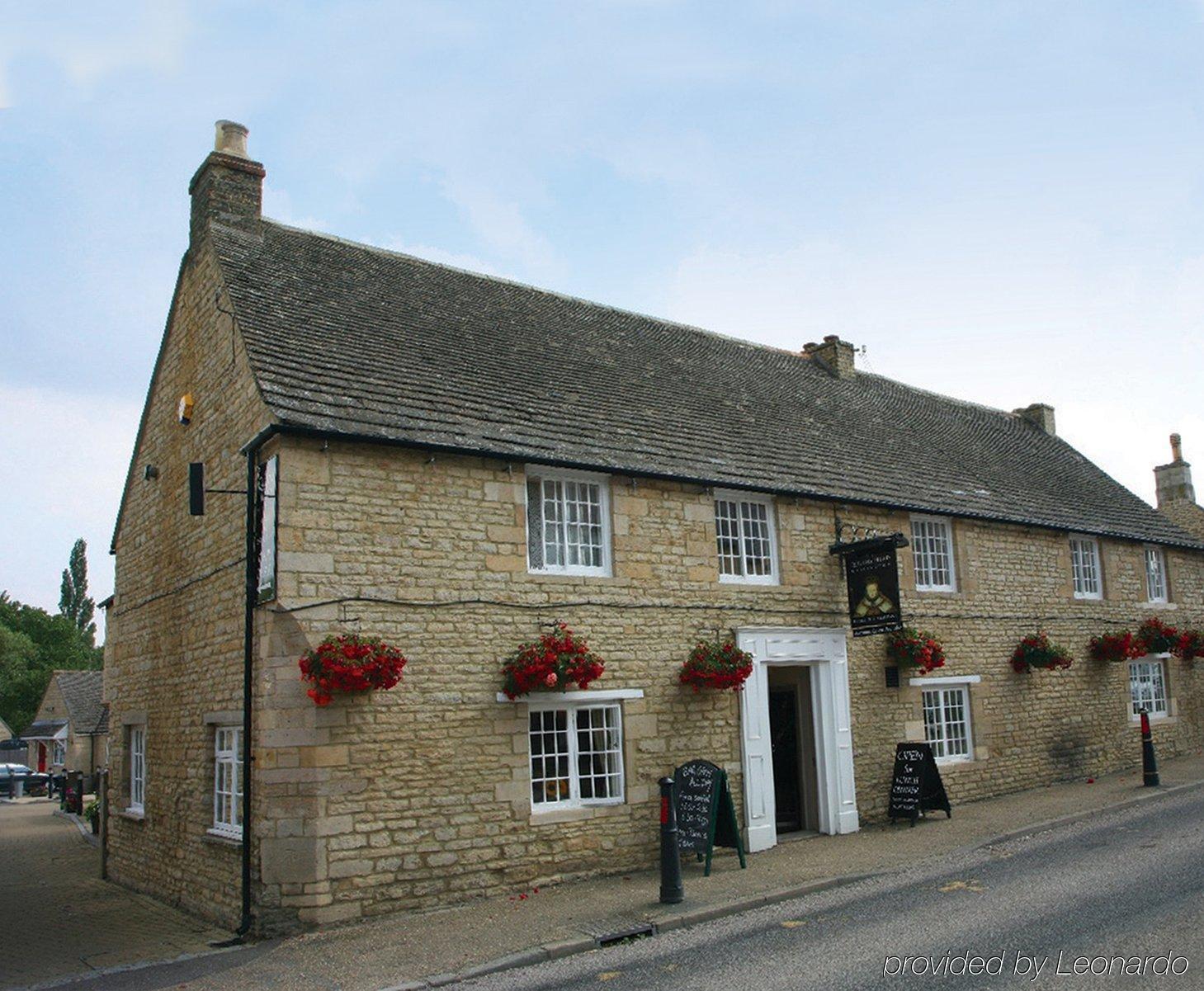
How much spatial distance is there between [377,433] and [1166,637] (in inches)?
666

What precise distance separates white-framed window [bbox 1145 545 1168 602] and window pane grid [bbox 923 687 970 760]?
25.4ft

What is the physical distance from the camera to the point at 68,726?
4506 cm

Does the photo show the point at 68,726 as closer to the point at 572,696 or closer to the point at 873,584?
the point at 572,696

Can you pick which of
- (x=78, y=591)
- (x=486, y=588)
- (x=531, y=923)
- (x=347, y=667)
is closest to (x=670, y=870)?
(x=531, y=923)

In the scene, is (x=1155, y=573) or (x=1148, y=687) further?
(x=1155, y=573)

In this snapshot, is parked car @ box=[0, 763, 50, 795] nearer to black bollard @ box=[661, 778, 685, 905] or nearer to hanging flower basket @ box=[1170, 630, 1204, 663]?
black bollard @ box=[661, 778, 685, 905]

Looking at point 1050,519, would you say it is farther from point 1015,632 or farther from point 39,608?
point 39,608

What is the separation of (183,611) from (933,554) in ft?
37.8

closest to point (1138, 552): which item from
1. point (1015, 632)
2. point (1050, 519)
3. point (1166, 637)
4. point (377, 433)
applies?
point (1166, 637)

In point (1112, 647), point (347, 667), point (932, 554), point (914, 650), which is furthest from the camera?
point (1112, 647)

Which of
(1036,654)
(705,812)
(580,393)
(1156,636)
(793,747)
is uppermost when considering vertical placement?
(580,393)

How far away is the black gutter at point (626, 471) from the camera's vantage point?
10.4 metres

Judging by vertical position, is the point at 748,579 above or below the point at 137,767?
above

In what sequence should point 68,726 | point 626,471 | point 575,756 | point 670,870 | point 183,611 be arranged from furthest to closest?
point 68,726, point 183,611, point 626,471, point 575,756, point 670,870
